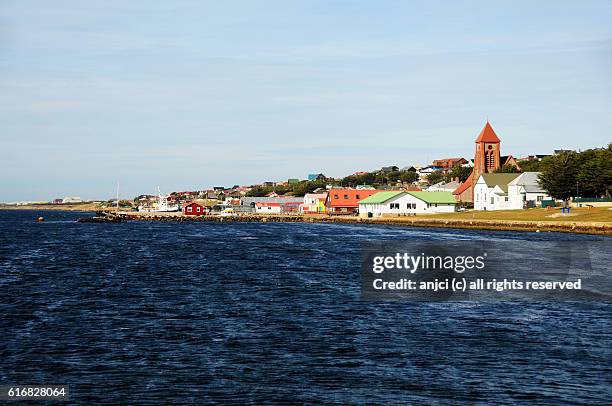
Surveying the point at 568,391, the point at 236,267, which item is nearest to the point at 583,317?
the point at 568,391

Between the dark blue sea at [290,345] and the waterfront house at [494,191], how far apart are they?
113721mm

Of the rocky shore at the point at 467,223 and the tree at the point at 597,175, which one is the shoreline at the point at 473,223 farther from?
the tree at the point at 597,175

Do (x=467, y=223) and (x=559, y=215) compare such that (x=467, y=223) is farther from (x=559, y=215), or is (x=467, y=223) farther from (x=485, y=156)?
(x=485, y=156)

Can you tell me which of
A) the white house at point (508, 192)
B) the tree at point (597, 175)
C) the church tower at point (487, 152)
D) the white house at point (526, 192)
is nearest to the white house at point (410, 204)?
the white house at point (508, 192)

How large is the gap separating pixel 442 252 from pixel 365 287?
86.0ft

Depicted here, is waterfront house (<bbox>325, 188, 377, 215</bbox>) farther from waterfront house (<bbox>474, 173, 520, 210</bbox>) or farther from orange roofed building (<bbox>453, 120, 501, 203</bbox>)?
waterfront house (<bbox>474, 173, 520, 210</bbox>)

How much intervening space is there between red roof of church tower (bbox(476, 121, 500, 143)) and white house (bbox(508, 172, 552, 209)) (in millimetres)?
48491

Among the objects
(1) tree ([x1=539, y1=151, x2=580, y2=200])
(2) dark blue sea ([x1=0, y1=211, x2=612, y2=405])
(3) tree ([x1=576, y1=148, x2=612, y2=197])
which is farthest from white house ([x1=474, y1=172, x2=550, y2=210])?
(2) dark blue sea ([x1=0, y1=211, x2=612, y2=405])

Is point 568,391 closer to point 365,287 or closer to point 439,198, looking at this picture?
point 365,287

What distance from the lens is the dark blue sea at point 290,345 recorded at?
20.3 meters

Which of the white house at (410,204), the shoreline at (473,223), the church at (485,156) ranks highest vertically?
the church at (485,156)

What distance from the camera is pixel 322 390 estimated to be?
20.4 meters

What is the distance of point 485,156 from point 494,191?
144 ft

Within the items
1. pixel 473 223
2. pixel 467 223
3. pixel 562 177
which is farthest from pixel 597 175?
pixel 467 223
